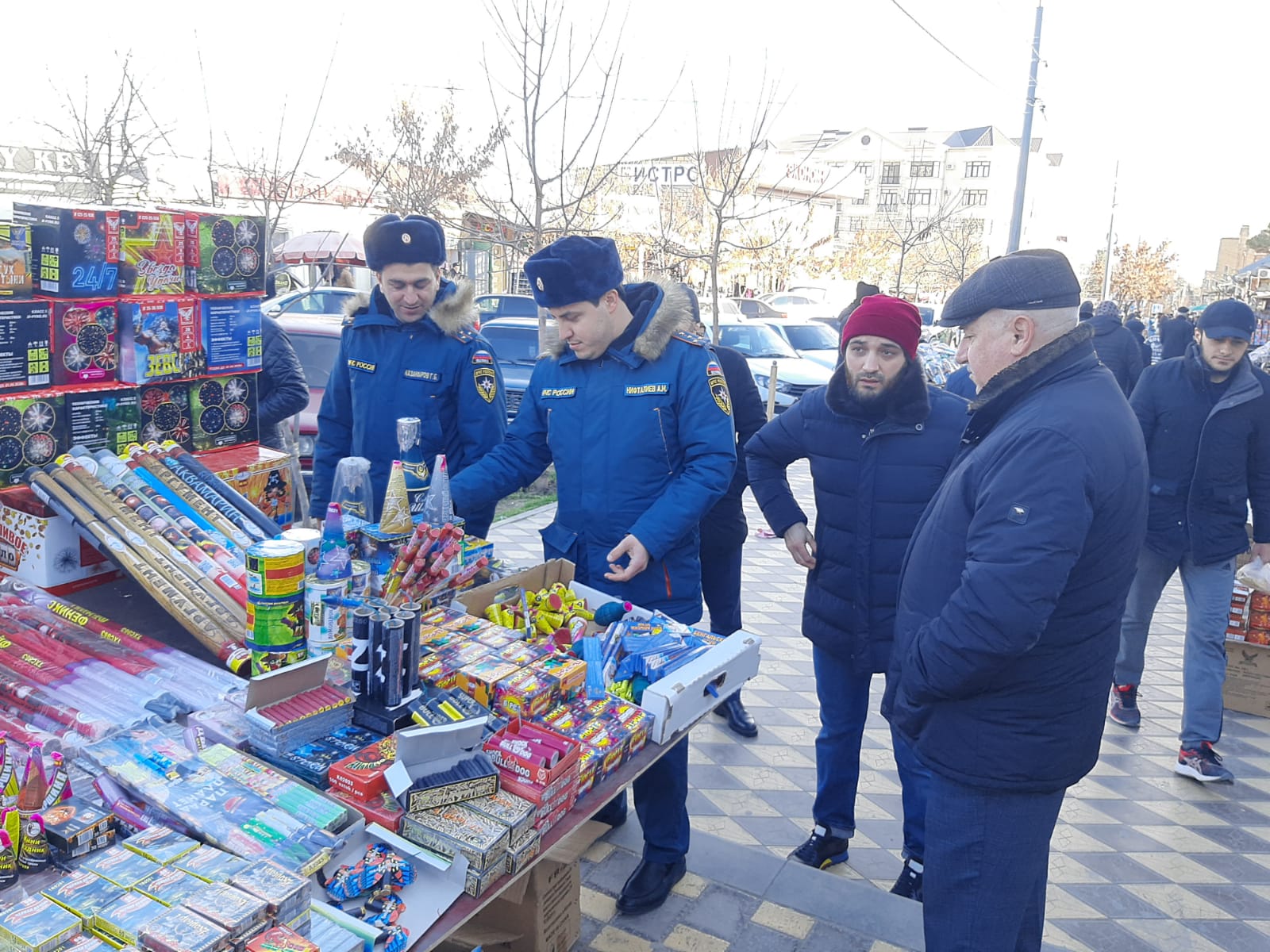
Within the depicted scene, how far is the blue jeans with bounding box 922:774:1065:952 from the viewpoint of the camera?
219cm

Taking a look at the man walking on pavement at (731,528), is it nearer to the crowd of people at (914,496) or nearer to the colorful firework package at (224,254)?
the crowd of people at (914,496)

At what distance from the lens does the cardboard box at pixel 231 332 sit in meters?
3.03

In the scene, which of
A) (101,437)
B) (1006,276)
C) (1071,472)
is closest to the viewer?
(1071,472)

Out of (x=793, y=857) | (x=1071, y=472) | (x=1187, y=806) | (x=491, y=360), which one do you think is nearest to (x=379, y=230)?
(x=491, y=360)

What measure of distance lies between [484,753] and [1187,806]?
12.1 feet

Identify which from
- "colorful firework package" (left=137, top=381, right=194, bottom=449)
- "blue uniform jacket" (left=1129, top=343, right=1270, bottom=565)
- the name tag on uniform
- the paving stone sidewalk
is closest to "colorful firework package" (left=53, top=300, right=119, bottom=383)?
"colorful firework package" (left=137, top=381, right=194, bottom=449)

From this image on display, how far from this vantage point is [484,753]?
1973 mm

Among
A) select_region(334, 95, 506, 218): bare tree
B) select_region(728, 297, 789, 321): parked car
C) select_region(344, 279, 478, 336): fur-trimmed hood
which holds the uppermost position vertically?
select_region(334, 95, 506, 218): bare tree

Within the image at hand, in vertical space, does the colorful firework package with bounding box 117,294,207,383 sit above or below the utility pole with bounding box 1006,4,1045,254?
below

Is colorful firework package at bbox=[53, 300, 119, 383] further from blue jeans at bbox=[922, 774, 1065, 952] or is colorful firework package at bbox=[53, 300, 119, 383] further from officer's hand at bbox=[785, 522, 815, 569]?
blue jeans at bbox=[922, 774, 1065, 952]

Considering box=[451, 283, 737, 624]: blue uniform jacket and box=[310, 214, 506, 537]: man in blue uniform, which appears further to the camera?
box=[310, 214, 506, 537]: man in blue uniform

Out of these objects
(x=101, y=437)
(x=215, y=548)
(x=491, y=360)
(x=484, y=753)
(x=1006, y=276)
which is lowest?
(x=484, y=753)

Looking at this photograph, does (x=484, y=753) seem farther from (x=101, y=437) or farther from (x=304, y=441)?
(x=304, y=441)

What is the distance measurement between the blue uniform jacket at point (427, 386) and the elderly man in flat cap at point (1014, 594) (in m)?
1.98
